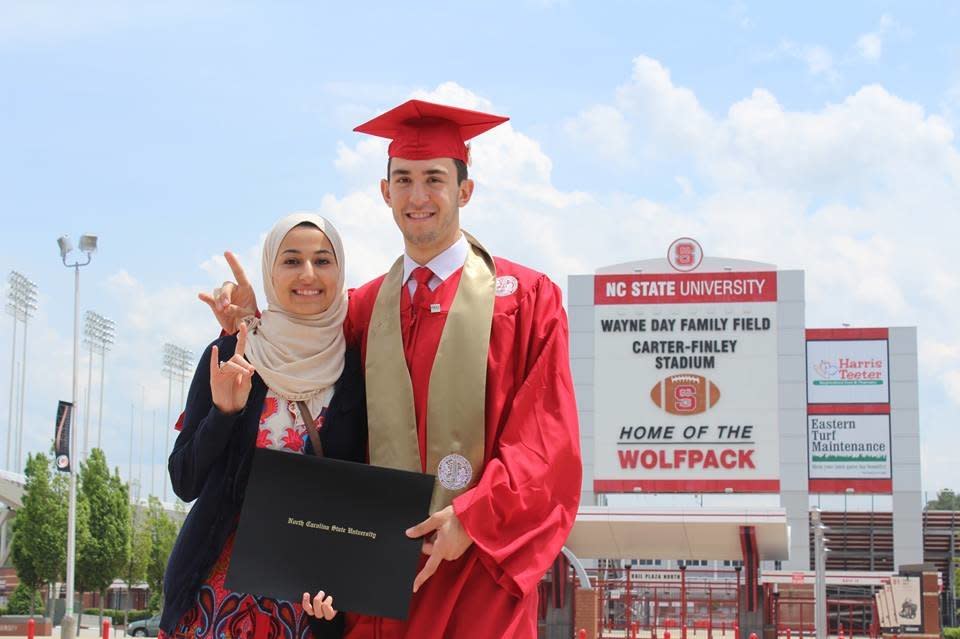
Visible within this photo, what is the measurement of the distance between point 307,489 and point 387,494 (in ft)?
0.76

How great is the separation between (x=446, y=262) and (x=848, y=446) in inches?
1558

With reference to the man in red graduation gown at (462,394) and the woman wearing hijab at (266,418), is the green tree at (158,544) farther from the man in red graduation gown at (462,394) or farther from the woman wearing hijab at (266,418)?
the man in red graduation gown at (462,394)

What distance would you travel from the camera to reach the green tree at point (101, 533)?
34094 millimetres

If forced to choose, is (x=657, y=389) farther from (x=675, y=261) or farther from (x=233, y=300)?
(x=233, y=300)

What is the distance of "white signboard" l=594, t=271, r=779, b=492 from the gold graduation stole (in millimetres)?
37173

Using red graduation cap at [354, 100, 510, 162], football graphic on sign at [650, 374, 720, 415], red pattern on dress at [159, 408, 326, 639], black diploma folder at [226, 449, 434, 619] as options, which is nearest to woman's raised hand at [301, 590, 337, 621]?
black diploma folder at [226, 449, 434, 619]

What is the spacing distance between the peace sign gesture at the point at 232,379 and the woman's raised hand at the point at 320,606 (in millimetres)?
615

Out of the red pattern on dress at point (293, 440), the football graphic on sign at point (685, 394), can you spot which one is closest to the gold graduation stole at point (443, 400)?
the red pattern on dress at point (293, 440)

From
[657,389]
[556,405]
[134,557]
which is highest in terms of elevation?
[657,389]

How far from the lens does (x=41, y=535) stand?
3188cm

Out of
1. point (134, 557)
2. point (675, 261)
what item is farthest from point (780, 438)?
point (134, 557)

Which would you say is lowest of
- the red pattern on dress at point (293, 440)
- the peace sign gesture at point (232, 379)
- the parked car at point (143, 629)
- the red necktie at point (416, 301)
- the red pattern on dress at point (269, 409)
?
the parked car at point (143, 629)

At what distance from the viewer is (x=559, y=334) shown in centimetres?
405

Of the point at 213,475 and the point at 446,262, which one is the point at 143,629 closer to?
the point at 213,475
